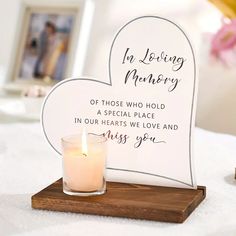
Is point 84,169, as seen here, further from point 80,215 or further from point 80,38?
point 80,38

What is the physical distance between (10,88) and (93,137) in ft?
4.55

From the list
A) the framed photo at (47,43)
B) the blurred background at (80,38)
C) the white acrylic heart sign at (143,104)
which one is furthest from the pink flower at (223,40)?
the white acrylic heart sign at (143,104)

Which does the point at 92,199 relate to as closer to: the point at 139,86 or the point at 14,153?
the point at 139,86

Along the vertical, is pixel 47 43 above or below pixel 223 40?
below

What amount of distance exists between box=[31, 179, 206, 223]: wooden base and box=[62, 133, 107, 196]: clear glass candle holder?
0.01m

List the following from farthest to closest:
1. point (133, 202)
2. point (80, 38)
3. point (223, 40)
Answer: point (80, 38)
point (223, 40)
point (133, 202)

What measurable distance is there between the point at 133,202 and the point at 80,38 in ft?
4.71

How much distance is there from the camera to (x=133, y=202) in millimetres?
656

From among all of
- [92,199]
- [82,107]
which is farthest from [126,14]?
[92,199]

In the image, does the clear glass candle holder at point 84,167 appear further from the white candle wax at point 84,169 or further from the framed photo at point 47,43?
the framed photo at point 47,43

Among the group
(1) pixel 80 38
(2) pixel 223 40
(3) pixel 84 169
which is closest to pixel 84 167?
(3) pixel 84 169

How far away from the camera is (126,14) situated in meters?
2.07

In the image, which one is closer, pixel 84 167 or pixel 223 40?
pixel 84 167

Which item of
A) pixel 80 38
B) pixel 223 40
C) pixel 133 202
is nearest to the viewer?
pixel 133 202
